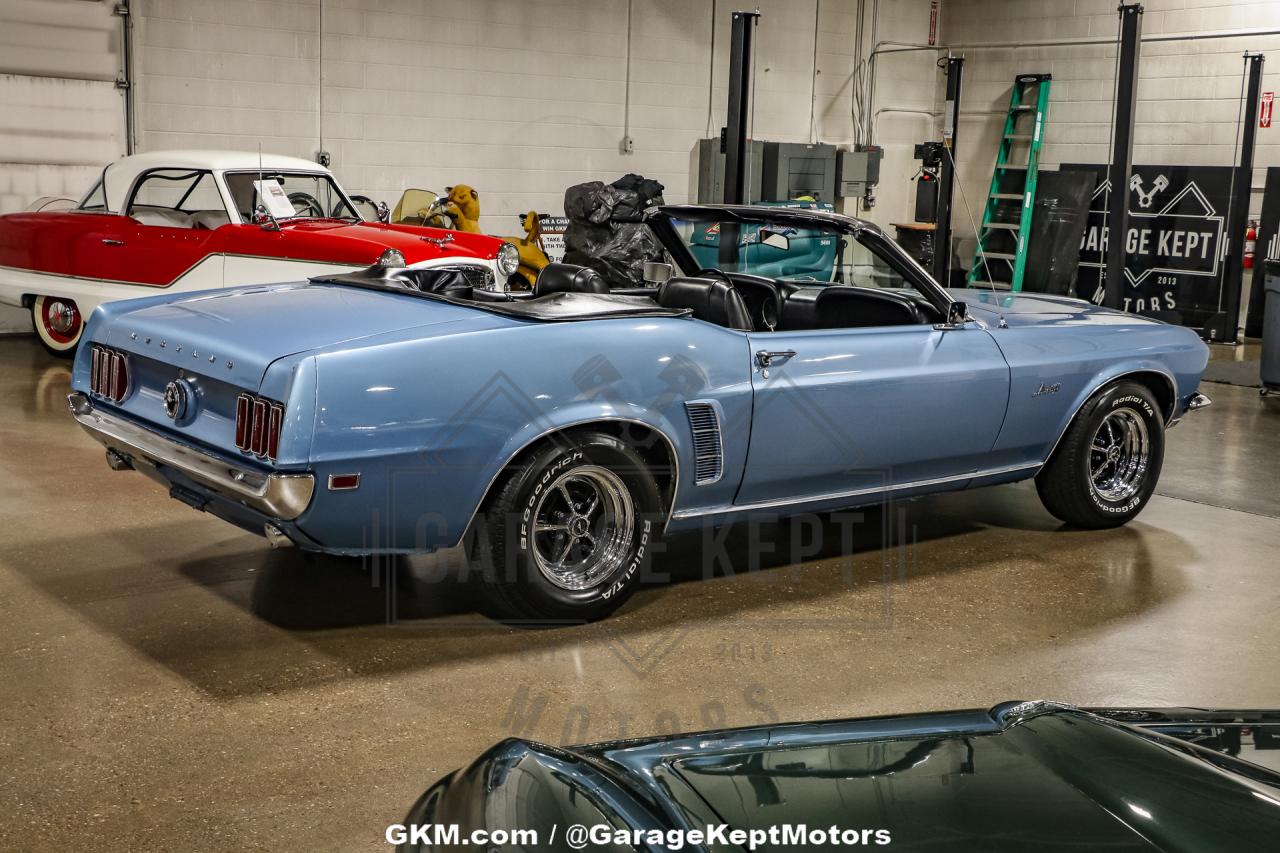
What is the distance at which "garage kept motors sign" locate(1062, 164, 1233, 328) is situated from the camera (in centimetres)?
1355

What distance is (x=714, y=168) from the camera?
50.3 ft

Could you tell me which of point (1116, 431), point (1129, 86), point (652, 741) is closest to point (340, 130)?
point (1129, 86)

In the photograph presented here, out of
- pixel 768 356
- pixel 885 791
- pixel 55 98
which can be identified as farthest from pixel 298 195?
pixel 885 791

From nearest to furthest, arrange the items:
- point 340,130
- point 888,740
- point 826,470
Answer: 1. point 888,740
2. point 826,470
3. point 340,130

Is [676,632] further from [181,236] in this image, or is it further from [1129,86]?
[1129,86]

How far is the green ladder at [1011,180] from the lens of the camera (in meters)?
15.7

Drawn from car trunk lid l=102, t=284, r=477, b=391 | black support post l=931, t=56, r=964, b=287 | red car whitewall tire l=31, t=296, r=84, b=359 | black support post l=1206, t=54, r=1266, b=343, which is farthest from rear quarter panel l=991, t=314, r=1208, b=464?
black support post l=931, t=56, r=964, b=287

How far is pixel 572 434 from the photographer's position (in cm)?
416

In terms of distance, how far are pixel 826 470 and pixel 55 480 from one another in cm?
362

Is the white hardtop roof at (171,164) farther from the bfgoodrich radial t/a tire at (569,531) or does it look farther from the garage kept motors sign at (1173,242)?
the garage kept motors sign at (1173,242)

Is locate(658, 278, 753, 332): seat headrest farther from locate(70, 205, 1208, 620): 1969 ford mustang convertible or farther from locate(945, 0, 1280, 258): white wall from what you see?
locate(945, 0, 1280, 258): white wall

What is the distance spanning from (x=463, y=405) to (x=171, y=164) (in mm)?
6622

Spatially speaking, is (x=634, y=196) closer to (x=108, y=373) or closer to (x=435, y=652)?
(x=108, y=373)

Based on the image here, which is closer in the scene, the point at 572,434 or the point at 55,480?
the point at 572,434
